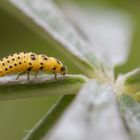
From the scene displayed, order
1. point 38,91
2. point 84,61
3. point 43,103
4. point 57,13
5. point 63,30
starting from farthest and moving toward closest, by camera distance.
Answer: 1. point 43,103
2. point 57,13
3. point 63,30
4. point 84,61
5. point 38,91

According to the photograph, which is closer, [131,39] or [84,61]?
[84,61]

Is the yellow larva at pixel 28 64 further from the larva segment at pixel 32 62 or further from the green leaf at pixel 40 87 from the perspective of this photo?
the green leaf at pixel 40 87

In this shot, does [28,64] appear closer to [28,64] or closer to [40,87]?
[28,64]

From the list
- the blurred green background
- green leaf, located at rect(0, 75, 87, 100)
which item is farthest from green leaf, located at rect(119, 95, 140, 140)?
the blurred green background

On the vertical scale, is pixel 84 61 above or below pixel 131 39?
below

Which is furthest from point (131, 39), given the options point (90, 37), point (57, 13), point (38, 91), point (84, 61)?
point (38, 91)

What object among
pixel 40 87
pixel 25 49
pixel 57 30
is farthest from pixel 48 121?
pixel 25 49

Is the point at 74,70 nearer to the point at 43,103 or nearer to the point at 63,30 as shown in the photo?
the point at 43,103
